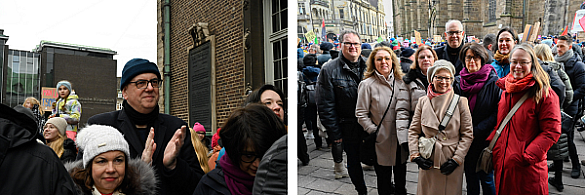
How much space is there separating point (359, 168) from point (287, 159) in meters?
0.54

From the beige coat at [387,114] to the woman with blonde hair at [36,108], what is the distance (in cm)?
190

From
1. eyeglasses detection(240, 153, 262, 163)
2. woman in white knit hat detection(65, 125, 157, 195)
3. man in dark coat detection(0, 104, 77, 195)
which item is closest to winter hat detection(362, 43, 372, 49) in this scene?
eyeglasses detection(240, 153, 262, 163)

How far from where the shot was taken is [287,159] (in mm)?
2764

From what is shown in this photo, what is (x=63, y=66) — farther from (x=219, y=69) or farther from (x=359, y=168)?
(x=359, y=168)

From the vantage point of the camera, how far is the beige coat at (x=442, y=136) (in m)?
Answer: 2.30

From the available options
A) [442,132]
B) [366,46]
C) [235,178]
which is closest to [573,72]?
[442,132]

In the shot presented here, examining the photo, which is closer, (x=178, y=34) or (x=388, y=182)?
(x=178, y=34)

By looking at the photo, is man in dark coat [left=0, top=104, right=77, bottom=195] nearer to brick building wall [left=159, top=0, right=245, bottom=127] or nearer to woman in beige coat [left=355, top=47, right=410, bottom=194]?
brick building wall [left=159, top=0, right=245, bottom=127]

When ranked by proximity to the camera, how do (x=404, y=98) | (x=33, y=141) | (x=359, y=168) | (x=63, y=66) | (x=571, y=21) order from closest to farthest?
(x=33, y=141) → (x=63, y=66) → (x=571, y=21) → (x=404, y=98) → (x=359, y=168)

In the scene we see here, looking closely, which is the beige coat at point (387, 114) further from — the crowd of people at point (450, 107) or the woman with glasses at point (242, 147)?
the woman with glasses at point (242, 147)

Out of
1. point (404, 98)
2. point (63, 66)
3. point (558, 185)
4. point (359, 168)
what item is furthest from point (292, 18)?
point (558, 185)

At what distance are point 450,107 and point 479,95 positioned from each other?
188mm

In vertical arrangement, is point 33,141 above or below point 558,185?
above

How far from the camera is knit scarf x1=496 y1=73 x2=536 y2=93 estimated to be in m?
2.09
